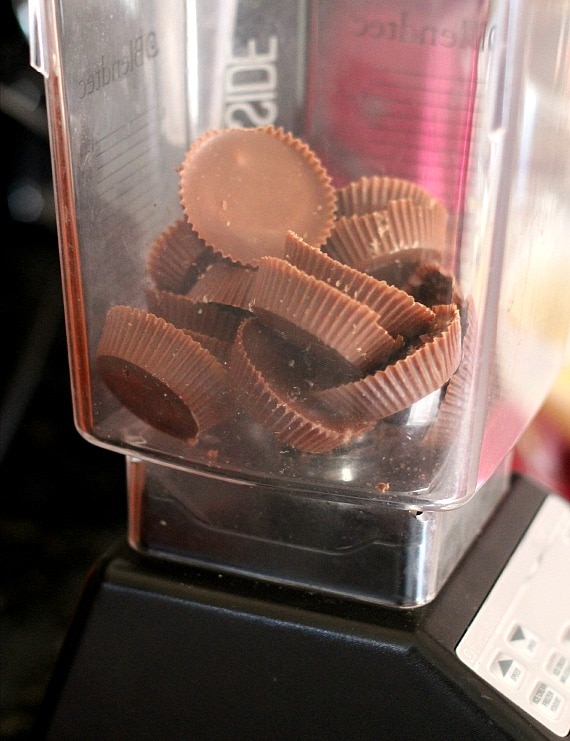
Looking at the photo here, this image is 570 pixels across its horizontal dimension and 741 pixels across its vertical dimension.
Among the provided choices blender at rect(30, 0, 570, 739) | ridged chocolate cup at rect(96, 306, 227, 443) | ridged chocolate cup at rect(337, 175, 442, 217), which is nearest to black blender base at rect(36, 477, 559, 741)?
blender at rect(30, 0, 570, 739)

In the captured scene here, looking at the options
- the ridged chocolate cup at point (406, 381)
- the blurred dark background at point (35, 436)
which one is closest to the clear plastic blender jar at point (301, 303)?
the ridged chocolate cup at point (406, 381)

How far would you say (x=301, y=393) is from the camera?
443 millimetres

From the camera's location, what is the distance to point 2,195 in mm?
936

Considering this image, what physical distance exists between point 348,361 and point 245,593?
0.53 ft

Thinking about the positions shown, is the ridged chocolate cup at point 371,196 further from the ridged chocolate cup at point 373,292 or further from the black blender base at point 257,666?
the black blender base at point 257,666

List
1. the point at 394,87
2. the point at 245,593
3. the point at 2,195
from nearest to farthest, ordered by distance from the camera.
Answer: the point at 245,593, the point at 394,87, the point at 2,195

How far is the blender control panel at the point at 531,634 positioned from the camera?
472 mm

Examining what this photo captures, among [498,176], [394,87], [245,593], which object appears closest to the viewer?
[498,176]

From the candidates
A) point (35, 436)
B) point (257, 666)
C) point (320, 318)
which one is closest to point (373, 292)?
point (320, 318)

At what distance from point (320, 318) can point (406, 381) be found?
0.17 feet

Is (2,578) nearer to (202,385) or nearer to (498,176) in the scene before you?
(202,385)

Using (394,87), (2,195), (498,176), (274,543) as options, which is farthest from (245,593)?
(2,195)

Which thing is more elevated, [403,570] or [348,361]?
[348,361]

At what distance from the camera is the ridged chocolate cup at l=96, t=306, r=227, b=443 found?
1.48 feet
